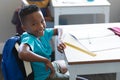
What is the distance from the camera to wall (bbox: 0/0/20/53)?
329cm

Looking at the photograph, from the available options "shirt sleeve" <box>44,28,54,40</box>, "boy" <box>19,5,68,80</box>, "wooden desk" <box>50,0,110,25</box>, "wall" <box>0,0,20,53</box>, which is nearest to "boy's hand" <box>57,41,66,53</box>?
"boy" <box>19,5,68,80</box>

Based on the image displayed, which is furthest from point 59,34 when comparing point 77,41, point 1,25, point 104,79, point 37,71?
point 1,25

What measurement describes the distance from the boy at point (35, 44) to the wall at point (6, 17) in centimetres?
165

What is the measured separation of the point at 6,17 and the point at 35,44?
72.2 inches

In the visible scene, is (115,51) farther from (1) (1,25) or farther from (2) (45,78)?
(1) (1,25)

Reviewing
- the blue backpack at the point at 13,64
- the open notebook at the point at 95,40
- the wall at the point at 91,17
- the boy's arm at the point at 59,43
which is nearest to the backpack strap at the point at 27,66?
the blue backpack at the point at 13,64

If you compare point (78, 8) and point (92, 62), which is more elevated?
point (92, 62)

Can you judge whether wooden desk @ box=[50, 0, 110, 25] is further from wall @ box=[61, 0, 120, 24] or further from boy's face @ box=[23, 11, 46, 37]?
boy's face @ box=[23, 11, 46, 37]

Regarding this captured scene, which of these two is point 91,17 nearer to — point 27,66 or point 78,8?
point 78,8

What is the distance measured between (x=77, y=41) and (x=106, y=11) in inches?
48.0

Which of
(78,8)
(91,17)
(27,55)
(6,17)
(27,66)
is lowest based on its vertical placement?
(91,17)

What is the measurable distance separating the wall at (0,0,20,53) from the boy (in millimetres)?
1651

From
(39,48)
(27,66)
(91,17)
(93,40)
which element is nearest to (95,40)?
(93,40)

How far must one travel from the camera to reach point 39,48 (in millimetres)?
1639
